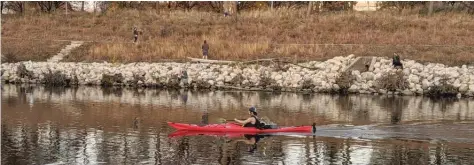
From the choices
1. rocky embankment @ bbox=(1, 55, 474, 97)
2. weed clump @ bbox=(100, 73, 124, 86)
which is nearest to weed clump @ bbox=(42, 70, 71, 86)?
rocky embankment @ bbox=(1, 55, 474, 97)

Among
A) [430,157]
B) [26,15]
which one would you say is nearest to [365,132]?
[430,157]

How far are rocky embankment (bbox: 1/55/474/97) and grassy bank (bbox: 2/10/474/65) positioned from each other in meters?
3.74

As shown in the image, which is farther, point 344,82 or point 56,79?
point 56,79

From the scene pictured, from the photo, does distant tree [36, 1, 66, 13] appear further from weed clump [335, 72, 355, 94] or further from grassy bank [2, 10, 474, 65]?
weed clump [335, 72, 355, 94]

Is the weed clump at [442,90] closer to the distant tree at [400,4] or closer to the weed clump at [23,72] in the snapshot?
the weed clump at [23,72]

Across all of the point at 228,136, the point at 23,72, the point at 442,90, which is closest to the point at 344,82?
the point at 442,90

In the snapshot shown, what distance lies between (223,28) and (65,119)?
34966 millimetres

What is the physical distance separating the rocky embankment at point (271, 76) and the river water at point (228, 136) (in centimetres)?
222

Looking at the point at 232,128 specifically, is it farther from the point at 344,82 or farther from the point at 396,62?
the point at 396,62

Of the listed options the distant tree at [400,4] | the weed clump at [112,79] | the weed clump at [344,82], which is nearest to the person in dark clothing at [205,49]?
the weed clump at [112,79]

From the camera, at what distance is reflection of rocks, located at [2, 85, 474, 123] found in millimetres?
32188

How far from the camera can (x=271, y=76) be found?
45.7 meters

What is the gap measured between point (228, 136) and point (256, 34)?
35.9m

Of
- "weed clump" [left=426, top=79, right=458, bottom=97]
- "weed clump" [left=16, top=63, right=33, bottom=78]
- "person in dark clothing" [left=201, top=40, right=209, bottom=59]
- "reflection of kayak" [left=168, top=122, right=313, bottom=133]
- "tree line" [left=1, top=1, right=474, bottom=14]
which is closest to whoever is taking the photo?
"reflection of kayak" [left=168, top=122, right=313, bottom=133]
